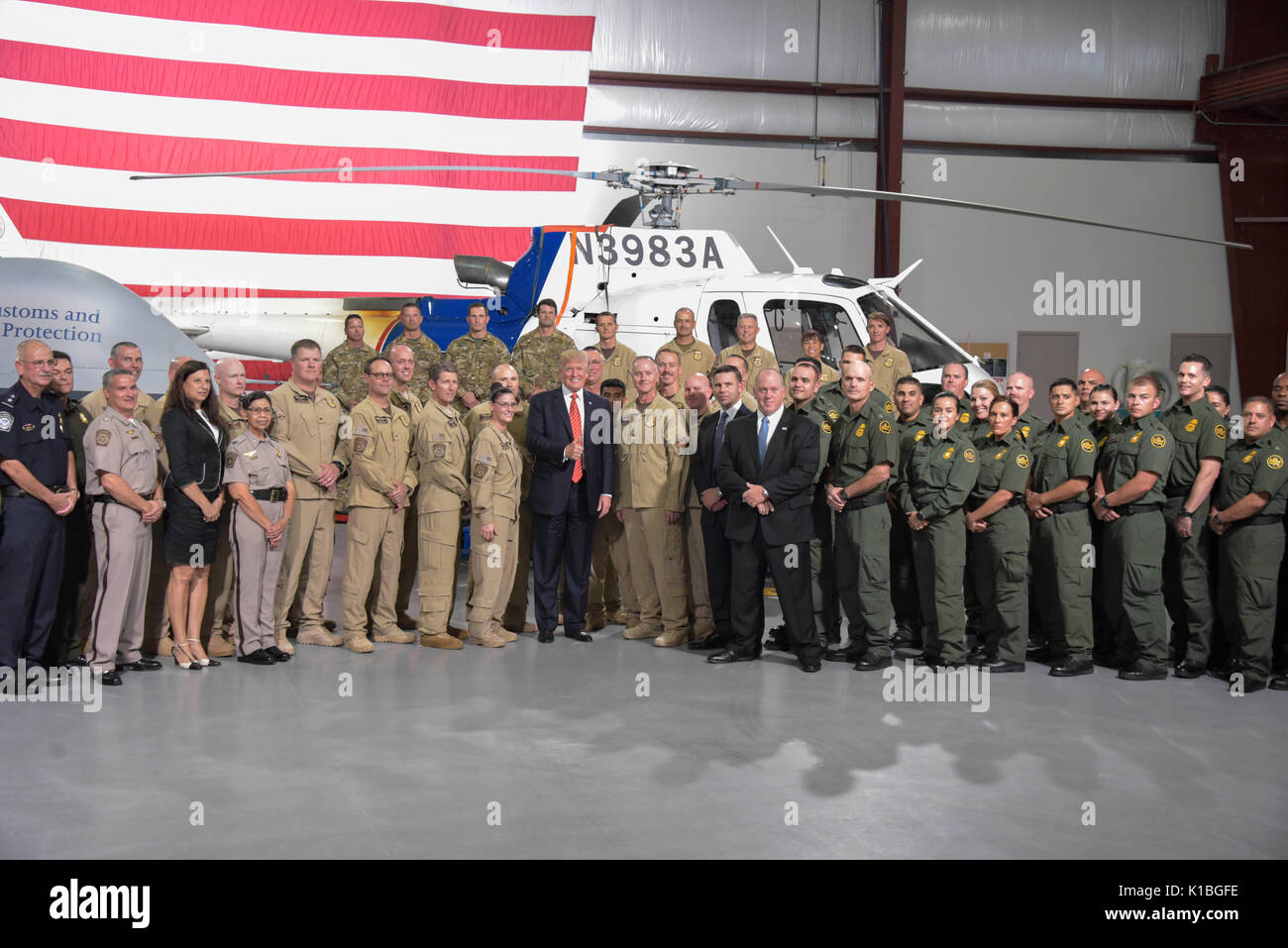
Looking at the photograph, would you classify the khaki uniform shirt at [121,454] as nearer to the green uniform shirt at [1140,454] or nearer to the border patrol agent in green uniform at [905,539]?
the border patrol agent in green uniform at [905,539]

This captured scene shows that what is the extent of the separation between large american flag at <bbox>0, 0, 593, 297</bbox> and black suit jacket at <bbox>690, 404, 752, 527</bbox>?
6.42 metres

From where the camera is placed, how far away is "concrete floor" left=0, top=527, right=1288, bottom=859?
3.56m

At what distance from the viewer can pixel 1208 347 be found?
15867 millimetres

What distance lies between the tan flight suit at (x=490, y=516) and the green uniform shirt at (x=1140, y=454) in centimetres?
330

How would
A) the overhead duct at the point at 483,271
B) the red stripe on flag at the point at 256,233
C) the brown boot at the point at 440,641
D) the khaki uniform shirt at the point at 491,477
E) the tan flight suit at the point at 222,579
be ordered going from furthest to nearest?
the red stripe on flag at the point at 256,233
the overhead duct at the point at 483,271
the khaki uniform shirt at the point at 491,477
the brown boot at the point at 440,641
the tan flight suit at the point at 222,579

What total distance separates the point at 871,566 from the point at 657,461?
142 cm

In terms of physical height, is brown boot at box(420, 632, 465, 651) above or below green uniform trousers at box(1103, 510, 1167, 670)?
below

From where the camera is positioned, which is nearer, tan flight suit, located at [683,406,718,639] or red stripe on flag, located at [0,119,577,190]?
tan flight suit, located at [683,406,718,639]

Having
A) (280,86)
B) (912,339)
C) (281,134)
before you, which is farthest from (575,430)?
(280,86)

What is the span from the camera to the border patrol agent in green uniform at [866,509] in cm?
595

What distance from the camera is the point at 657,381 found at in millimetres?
6766

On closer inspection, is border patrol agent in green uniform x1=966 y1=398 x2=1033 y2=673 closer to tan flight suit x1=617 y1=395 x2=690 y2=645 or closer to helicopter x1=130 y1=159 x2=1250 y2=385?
tan flight suit x1=617 y1=395 x2=690 y2=645

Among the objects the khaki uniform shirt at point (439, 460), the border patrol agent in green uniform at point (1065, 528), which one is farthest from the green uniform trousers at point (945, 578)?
the khaki uniform shirt at point (439, 460)

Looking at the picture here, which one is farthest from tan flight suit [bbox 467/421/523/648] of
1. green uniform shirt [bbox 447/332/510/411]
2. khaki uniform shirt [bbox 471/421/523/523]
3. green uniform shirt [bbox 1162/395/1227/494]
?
green uniform shirt [bbox 1162/395/1227/494]
